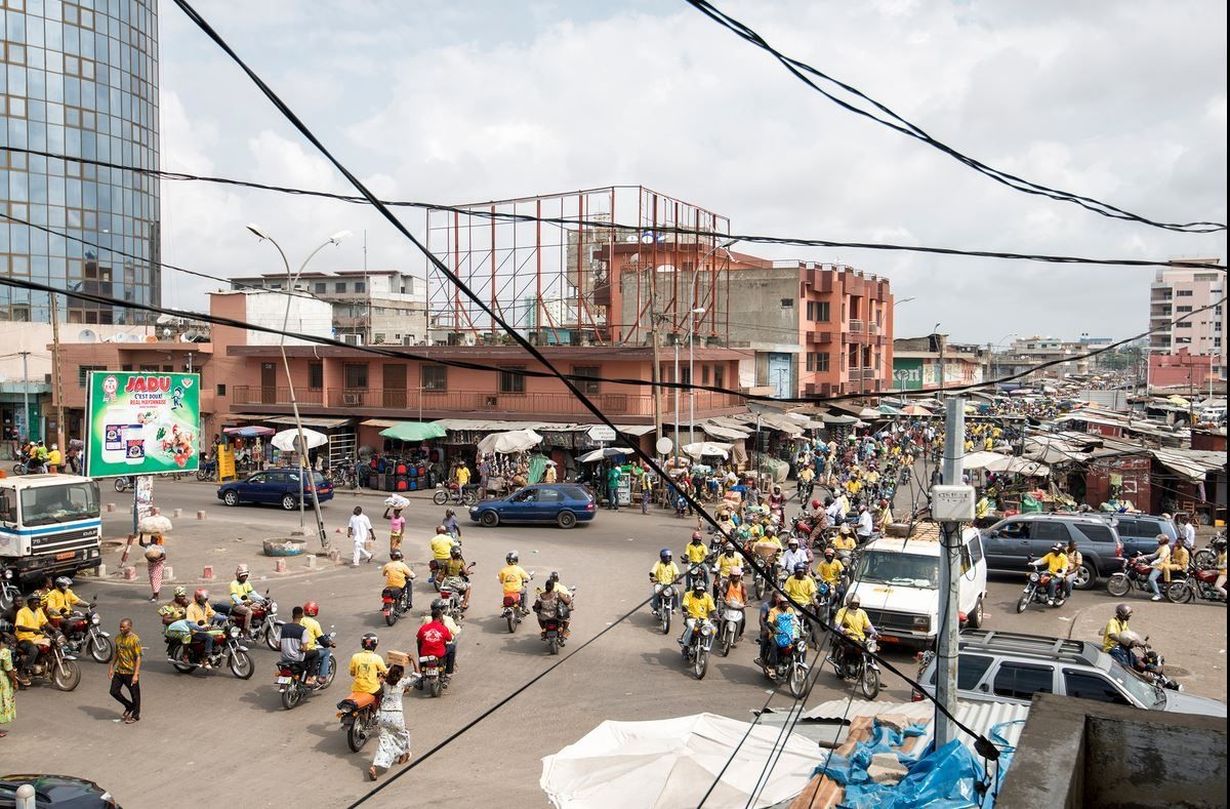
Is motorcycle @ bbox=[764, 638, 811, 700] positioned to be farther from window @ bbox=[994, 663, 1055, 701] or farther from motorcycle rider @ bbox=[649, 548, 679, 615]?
motorcycle rider @ bbox=[649, 548, 679, 615]

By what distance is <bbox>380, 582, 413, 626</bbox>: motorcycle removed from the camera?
1730 cm

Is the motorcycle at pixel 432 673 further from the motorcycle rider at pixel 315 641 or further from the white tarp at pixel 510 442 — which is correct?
the white tarp at pixel 510 442

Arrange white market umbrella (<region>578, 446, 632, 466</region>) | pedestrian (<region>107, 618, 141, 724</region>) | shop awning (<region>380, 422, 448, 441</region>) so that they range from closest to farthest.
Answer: pedestrian (<region>107, 618, 141, 724</region>) → white market umbrella (<region>578, 446, 632, 466</region>) → shop awning (<region>380, 422, 448, 441</region>)

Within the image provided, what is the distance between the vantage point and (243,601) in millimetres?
15898

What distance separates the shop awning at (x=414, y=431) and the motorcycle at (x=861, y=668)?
922 inches

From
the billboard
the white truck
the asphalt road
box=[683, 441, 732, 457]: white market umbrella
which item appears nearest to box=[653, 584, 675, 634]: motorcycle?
the asphalt road

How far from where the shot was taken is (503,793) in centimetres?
1029

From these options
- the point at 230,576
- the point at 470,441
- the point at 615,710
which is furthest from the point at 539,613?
the point at 470,441

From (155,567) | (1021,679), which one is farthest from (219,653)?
(1021,679)

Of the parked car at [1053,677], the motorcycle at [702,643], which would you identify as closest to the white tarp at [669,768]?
the parked car at [1053,677]

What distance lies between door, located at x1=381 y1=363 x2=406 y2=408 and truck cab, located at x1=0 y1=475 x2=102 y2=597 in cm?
1879

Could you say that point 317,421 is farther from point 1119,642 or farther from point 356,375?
point 1119,642

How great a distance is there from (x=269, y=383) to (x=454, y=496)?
558 inches

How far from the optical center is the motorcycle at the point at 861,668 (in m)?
13.7
